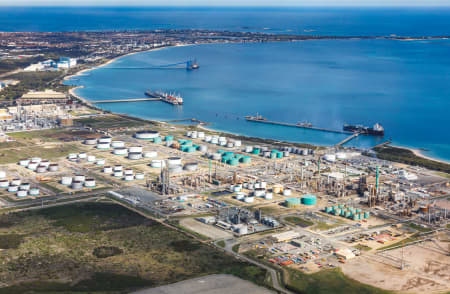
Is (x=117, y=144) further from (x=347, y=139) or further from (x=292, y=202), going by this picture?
(x=347, y=139)

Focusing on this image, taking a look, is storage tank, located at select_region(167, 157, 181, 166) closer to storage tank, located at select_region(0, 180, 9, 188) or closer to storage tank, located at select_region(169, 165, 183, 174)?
storage tank, located at select_region(169, 165, 183, 174)

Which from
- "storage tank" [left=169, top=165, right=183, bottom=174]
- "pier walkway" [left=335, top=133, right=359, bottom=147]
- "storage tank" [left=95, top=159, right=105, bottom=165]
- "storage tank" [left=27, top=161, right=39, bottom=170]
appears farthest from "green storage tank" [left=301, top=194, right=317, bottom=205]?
"storage tank" [left=27, top=161, right=39, bottom=170]

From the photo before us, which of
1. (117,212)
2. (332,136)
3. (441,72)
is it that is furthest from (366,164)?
(441,72)

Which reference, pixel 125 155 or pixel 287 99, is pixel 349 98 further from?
pixel 125 155

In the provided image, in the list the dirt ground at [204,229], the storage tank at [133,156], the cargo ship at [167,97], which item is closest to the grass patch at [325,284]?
the dirt ground at [204,229]

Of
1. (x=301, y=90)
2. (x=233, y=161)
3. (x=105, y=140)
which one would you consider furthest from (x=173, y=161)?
(x=301, y=90)

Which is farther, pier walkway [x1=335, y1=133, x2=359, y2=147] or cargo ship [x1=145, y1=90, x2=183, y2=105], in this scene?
cargo ship [x1=145, y1=90, x2=183, y2=105]
